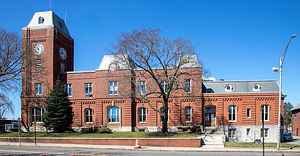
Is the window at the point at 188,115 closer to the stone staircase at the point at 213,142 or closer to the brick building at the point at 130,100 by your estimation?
the brick building at the point at 130,100

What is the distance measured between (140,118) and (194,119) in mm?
7538

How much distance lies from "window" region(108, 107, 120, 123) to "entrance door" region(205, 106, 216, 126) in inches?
492

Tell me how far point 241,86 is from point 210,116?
21.5ft

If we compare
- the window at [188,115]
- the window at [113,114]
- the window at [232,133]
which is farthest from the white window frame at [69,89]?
the window at [232,133]


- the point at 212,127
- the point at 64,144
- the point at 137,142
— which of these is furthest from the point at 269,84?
the point at 64,144

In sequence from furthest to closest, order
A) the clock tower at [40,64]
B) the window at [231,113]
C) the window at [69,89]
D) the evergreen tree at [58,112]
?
the window at [69,89], the clock tower at [40,64], the window at [231,113], the evergreen tree at [58,112]

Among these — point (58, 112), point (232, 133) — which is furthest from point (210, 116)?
point (58, 112)

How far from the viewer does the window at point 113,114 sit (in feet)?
112

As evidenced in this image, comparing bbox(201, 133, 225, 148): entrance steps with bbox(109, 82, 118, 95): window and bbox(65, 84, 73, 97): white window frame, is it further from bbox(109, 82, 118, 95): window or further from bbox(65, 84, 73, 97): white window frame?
bbox(65, 84, 73, 97): white window frame

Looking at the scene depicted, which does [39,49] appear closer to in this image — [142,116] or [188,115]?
[142,116]

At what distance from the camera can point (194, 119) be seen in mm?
33281

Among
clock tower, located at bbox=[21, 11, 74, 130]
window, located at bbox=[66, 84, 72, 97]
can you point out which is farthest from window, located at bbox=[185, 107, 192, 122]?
clock tower, located at bbox=[21, 11, 74, 130]

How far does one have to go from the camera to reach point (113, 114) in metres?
34.2

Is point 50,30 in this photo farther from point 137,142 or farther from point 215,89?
point 215,89
